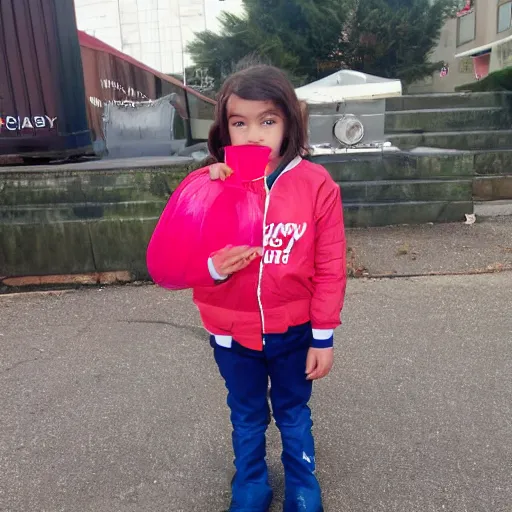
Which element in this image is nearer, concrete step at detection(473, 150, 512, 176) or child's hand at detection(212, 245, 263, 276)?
child's hand at detection(212, 245, 263, 276)

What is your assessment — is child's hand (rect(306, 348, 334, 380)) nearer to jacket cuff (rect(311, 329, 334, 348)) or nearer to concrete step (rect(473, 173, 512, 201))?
jacket cuff (rect(311, 329, 334, 348))

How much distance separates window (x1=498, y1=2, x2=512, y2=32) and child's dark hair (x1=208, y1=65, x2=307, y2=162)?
1932cm

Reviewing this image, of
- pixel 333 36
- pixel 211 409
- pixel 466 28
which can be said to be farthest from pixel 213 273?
pixel 466 28

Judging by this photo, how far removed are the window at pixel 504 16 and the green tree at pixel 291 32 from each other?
714cm

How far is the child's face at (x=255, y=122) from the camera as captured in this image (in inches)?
65.7

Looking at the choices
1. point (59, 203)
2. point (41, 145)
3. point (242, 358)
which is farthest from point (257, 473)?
point (41, 145)

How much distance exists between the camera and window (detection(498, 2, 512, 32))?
58.5 ft

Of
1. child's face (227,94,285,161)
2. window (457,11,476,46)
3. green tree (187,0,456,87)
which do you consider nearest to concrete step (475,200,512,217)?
child's face (227,94,285,161)

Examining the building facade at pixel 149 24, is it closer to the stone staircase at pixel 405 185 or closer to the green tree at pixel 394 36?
the green tree at pixel 394 36

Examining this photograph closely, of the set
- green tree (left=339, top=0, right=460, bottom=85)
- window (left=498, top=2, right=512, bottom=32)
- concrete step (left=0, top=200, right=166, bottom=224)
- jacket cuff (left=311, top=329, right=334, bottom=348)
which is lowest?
jacket cuff (left=311, top=329, right=334, bottom=348)

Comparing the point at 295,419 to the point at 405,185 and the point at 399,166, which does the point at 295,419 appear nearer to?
the point at 405,185

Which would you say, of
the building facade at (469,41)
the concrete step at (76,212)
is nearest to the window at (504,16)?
the building facade at (469,41)

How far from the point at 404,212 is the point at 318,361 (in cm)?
432

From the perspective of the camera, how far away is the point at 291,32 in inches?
555
